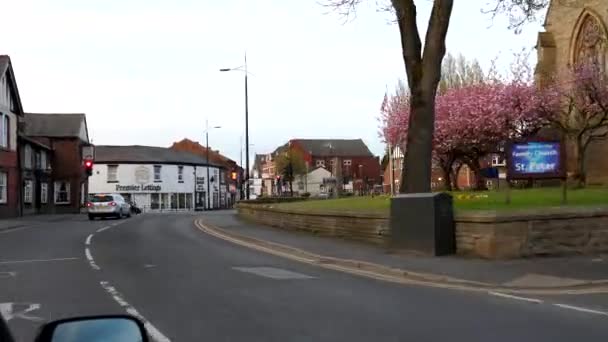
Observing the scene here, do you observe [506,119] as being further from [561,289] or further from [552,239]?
[561,289]

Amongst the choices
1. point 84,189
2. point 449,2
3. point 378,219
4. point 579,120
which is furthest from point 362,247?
point 84,189

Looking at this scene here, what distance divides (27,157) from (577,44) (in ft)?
125

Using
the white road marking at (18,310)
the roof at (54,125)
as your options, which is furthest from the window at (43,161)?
the white road marking at (18,310)

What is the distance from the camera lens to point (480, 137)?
39719 millimetres

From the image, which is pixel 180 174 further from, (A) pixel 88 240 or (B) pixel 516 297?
(B) pixel 516 297

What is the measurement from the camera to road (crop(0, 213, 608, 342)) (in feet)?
27.1

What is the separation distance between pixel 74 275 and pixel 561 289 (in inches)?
363

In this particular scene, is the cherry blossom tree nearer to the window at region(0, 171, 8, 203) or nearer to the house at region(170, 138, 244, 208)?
the window at region(0, 171, 8, 203)

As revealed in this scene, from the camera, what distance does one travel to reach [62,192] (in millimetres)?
60750

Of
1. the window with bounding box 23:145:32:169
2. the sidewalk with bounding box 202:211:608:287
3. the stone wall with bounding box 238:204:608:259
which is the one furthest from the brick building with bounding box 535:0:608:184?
the window with bounding box 23:145:32:169

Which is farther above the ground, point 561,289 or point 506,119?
point 506,119

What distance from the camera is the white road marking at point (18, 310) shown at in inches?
363

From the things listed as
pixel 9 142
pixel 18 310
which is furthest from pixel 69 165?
pixel 18 310


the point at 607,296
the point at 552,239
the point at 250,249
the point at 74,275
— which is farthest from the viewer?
the point at 250,249
